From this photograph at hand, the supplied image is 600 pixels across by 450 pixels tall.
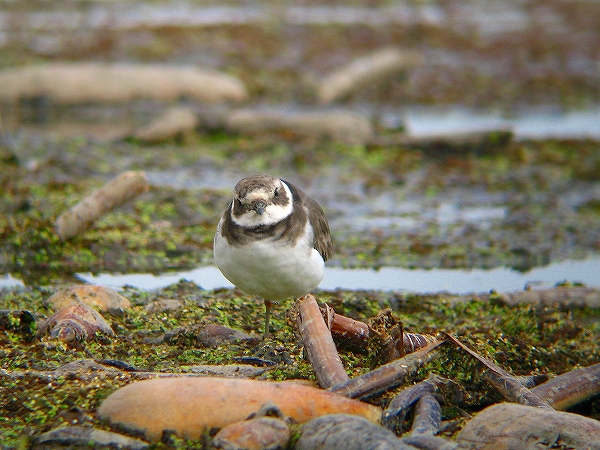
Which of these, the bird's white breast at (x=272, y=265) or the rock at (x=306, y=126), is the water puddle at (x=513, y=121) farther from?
the bird's white breast at (x=272, y=265)

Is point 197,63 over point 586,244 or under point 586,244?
over

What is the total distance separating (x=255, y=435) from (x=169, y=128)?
31.8 ft

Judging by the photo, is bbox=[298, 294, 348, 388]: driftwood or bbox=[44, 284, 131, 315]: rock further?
bbox=[44, 284, 131, 315]: rock

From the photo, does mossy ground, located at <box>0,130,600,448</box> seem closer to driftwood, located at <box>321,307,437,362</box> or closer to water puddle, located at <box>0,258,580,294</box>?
driftwood, located at <box>321,307,437,362</box>

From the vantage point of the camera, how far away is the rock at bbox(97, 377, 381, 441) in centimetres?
405

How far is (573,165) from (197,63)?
9.31 m

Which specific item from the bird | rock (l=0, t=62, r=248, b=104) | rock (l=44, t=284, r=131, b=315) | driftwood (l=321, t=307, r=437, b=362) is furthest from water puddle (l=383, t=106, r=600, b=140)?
driftwood (l=321, t=307, r=437, b=362)

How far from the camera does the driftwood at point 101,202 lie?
7242 mm

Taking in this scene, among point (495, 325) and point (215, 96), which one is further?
point (215, 96)

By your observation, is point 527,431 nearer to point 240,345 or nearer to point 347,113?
point 240,345

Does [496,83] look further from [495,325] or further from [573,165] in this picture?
[495,325]

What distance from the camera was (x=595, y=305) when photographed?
688 cm

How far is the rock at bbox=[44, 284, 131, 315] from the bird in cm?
106

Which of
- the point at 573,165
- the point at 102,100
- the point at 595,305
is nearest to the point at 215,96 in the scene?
the point at 102,100
